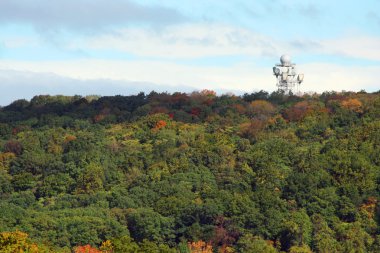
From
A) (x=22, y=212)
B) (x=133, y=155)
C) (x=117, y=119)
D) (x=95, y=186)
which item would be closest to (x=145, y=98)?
(x=117, y=119)

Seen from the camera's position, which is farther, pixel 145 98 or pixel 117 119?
pixel 145 98

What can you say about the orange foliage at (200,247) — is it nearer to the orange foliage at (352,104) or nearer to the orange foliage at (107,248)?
the orange foliage at (107,248)

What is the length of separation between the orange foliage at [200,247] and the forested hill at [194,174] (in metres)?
0.16

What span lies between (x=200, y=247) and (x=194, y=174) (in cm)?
1794

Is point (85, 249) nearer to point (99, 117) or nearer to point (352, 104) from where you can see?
point (352, 104)

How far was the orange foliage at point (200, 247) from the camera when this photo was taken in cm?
8012

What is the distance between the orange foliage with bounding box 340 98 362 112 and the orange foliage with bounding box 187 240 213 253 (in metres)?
40.0

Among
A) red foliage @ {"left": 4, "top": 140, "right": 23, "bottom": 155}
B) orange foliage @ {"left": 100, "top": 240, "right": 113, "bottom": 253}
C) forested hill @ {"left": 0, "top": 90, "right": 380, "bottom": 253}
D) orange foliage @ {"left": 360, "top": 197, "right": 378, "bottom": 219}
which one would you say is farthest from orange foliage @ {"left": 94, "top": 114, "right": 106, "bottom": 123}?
orange foliage @ {"left": 100, "top": 240, "right": 113, "bottom": 253}

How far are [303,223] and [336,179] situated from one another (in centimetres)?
1127

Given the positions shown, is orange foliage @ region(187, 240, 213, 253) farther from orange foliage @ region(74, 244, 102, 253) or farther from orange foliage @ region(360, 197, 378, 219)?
orange foliage @ region(360, 197, 378, 219)

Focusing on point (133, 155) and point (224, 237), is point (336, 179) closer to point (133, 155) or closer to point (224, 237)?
point (224, 237)

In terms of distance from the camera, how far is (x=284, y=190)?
94062mm

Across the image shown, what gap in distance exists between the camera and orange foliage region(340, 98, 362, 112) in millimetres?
118438

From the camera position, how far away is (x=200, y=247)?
267 feet
